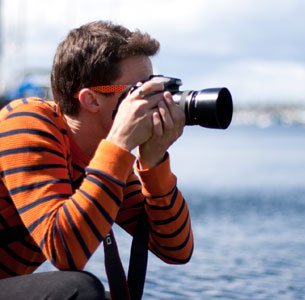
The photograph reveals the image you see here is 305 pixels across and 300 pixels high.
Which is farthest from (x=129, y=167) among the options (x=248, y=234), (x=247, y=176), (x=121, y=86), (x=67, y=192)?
(x=247, y=176)

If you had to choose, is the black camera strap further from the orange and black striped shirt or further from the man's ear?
the man's ear

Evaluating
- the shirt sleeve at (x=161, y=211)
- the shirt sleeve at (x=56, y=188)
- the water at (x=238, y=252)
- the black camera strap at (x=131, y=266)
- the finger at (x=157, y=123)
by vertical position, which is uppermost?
the finger at (x=157, y=123)

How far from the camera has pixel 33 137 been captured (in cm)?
233

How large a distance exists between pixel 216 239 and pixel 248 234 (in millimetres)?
542

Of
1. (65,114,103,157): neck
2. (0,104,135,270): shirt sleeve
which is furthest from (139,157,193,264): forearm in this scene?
(0,104,135,270): shirt sleeve

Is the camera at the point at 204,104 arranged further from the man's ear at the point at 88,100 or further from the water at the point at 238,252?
the water at the point at 238,252

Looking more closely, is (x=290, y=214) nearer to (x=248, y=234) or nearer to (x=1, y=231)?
(x=248, y=234)

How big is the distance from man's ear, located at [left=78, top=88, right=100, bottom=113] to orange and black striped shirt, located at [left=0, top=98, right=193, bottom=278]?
3.4 inches

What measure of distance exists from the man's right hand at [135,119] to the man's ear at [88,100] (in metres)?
0.23

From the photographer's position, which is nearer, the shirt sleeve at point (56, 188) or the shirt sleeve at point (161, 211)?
the shirt sleeve at point (56, 188)

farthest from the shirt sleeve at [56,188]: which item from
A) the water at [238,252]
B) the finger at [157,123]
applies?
the water at [238,252]

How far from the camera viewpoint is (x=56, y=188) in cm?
228

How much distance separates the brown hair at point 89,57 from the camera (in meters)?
2.56

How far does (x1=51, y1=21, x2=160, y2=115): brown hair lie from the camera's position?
2.56 metres
